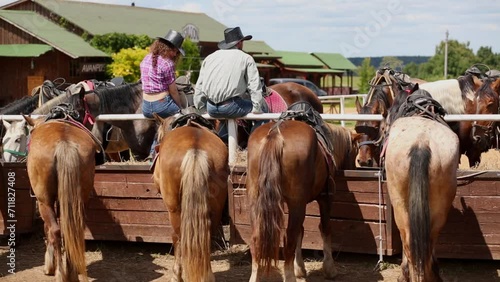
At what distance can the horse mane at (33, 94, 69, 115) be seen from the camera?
345 inches

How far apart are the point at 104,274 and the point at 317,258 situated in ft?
7.40

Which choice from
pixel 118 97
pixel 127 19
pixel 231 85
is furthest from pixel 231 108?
pixel 127 19

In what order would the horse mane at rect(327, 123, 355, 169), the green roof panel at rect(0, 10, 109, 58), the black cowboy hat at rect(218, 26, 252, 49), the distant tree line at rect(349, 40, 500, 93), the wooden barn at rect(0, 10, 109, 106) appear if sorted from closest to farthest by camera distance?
the horse mane at rect(327, 123, 355, 169) → the black cowboy hat at rect(218, 26, 252, 49) → the wooden barn at rect(0, 10, 109, 106) → the green roof panel at rect(0, 10, 109, 58) → the distant tree line at rect(349, 40, 500, 93)

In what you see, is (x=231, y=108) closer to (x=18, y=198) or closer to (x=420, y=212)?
(x=420, y=212)

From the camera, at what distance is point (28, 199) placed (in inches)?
339

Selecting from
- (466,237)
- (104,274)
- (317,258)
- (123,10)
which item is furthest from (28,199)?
(123,10)

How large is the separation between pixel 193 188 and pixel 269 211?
2.17 feet

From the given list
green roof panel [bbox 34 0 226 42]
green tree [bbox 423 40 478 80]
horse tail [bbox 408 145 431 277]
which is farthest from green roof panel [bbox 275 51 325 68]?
horse tail [bbox 408 145 431 277]

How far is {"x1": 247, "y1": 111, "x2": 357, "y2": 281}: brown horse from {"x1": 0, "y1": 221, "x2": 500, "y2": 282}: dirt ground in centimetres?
102

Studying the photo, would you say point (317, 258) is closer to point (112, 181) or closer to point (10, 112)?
point (112, 181)

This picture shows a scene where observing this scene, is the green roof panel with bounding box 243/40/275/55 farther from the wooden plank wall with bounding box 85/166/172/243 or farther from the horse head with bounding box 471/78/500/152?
the wooden plank wall with bounding box 85/166/172/243

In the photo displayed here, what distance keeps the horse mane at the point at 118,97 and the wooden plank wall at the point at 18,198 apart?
1.25 metres

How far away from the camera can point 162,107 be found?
Result: 26.6 feet

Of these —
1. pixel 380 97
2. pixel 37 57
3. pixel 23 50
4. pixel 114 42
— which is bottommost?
pixel 380 97
